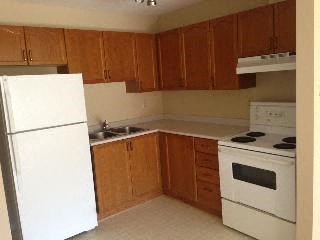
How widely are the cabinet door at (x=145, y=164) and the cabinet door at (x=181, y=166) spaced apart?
20cm

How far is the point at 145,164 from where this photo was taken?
3.58 meters

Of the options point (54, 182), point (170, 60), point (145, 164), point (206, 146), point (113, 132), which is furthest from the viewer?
point (170, 60)

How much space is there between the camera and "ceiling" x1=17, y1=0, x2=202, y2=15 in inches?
126

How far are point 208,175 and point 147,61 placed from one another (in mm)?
1788

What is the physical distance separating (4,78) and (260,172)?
239 cm

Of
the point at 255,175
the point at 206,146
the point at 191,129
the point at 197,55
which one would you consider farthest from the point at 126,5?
the point at 255,175

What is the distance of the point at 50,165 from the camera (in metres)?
2.65

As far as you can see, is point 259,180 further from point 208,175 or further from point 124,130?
point 124,130

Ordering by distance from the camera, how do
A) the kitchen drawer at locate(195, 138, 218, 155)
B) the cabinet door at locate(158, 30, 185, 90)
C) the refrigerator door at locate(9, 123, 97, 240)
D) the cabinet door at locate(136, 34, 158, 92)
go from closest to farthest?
the refrigerator door at locate(9, 123, 97, 240)
the kitchen drawer at locate(195, 138, 218, 155)
the cabinet door at locate(158, 30, 185, 90)
the cabinet door at locate(136, 34, 158, 92)

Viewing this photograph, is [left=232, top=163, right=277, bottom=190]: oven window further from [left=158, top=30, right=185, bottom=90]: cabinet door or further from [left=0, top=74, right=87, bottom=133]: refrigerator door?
[left=0, top=74, right=87, bottom=133]: refrigerator door

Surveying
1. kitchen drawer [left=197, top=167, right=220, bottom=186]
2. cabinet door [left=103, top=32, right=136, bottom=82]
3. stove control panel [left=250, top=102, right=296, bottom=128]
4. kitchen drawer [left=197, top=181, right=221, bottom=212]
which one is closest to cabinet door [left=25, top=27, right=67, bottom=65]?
cabinet door [left=103, top=32, right=136, bottom=82]

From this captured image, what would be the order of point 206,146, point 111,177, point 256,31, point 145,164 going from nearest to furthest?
point 256,31, point 206,146, point 111,177, point 145,164

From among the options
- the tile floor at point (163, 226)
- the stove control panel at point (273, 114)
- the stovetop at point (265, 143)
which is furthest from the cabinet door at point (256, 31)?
the tile floor at point (163, 226)

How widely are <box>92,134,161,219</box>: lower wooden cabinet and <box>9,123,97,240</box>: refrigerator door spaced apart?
19 centimetres
